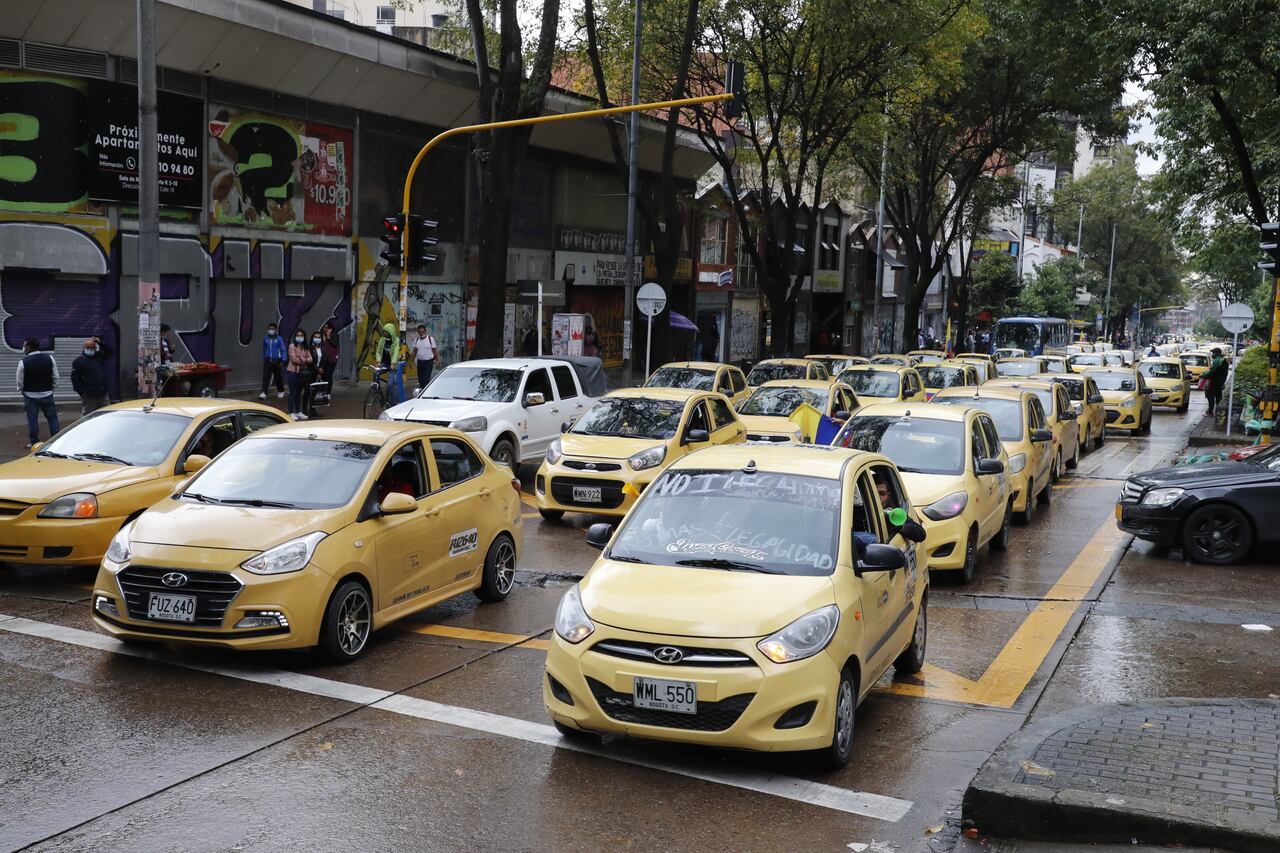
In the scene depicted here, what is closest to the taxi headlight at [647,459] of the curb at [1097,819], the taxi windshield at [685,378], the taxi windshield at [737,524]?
the taxi windshield at [737,524]

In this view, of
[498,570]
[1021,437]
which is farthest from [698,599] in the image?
[1021,437]

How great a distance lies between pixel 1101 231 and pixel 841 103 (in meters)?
77.3

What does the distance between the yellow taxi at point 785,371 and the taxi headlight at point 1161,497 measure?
11.7 m

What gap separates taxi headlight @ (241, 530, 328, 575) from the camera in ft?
25.9

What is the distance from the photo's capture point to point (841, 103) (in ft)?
104

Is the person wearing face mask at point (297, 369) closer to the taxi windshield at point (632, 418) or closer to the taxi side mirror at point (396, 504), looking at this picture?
the taxi windshield at point (632, 418)

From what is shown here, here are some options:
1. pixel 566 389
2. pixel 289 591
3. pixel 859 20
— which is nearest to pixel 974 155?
pixel 859 20

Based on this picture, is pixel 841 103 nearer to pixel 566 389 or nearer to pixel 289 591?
pixel 566 389

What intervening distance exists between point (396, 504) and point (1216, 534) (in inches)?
356

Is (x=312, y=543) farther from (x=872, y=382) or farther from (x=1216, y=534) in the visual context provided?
(x=872, y=382)

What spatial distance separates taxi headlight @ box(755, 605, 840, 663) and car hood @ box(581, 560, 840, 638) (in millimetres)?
39

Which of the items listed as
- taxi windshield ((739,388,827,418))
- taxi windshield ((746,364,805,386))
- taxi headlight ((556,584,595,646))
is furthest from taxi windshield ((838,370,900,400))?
taxi headlight ((556,584,595,646))

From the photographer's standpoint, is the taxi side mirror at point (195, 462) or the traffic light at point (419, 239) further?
the traffic light at point (419, 239)

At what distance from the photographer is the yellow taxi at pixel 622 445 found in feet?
46.6
